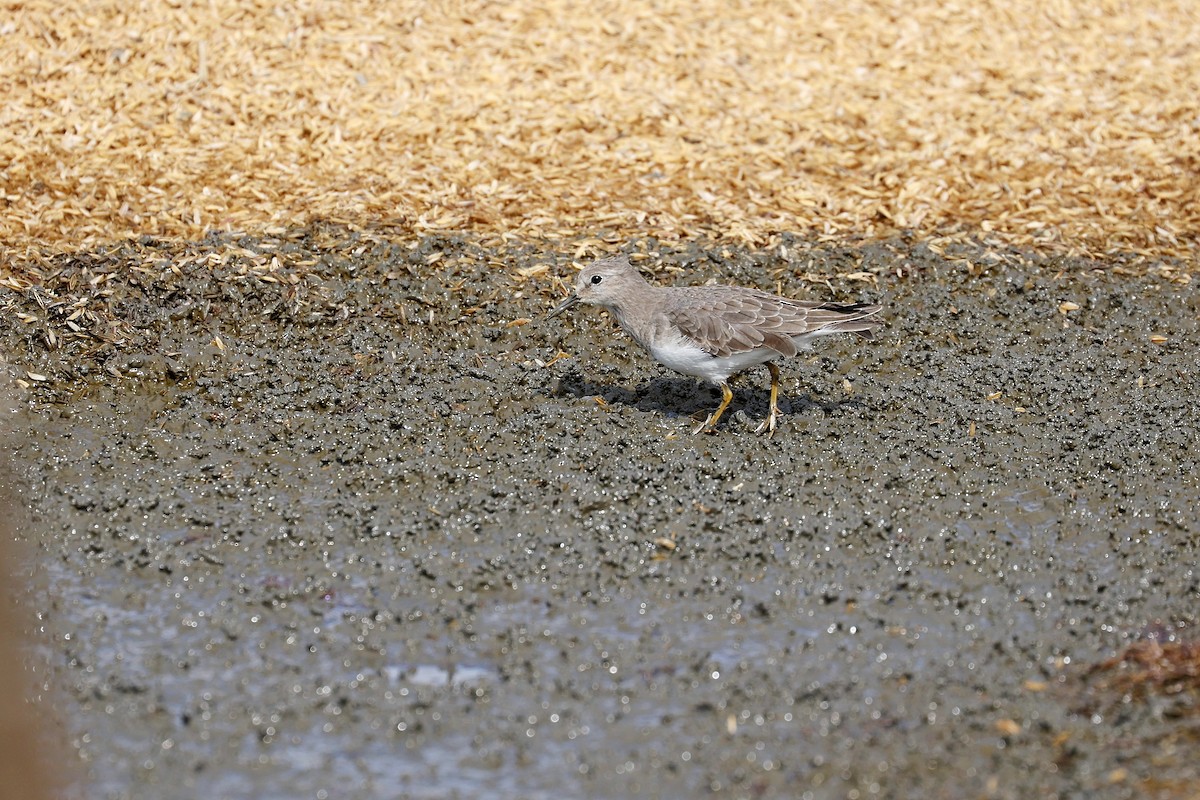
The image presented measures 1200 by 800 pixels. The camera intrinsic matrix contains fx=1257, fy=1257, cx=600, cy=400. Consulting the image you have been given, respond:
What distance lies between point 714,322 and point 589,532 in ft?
5.54

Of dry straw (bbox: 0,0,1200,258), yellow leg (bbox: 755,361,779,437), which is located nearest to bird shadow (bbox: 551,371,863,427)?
yellow leg (bbox: 755,361,779,437)

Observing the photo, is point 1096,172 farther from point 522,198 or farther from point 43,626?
point 43,626

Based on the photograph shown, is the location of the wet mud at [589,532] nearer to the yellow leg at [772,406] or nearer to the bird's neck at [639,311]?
the yellow leg at [772,406]

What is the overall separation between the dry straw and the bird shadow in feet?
5.95

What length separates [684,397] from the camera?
8719 mm

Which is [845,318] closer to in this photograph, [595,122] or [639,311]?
[639,311]

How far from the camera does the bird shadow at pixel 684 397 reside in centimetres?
845

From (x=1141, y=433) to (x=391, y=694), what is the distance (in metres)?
5.11

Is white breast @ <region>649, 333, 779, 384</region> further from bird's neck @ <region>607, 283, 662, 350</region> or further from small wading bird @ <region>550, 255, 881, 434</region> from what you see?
bird's neck @ <region>607, 283, 662, 350</region>

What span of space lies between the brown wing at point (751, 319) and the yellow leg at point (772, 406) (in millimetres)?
386

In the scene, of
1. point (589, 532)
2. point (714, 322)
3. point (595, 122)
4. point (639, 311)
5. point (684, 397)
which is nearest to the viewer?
point (589, 532)

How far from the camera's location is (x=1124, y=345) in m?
9.19

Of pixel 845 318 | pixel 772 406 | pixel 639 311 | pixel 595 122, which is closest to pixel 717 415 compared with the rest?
pixel 772 406

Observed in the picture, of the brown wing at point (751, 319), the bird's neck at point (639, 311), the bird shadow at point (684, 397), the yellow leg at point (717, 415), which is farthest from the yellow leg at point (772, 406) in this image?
the bird's neck at point (639, 311)
